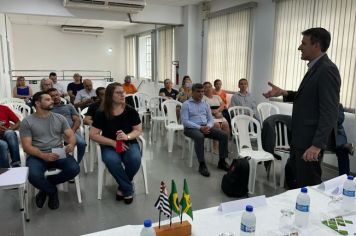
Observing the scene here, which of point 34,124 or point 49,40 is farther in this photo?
point 49,40

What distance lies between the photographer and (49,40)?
33.9ft

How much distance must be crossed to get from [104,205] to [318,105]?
6.63 ft

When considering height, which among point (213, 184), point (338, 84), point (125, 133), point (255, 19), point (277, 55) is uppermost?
point (255, 19)

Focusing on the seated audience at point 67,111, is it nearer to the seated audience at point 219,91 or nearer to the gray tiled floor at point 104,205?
the gray tiled floor at point 104,205

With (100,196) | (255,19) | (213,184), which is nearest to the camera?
(100,196)

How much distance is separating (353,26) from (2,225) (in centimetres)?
413

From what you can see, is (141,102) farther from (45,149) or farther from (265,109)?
(45,149)

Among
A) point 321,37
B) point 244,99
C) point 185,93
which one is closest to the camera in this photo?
point 321,37

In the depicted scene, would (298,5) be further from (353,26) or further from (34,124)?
(34,124)

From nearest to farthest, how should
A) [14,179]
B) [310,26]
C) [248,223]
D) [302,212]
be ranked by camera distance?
[248,223]
[302,212]
[14,179]
[310,26]

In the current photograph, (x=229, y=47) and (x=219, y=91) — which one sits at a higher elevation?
(x=229, y=47)

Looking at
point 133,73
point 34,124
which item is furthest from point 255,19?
point 133,73

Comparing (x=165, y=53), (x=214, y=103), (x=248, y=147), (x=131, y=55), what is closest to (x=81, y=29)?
(x=131, y=55)

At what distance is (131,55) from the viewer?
10727 millimetres
